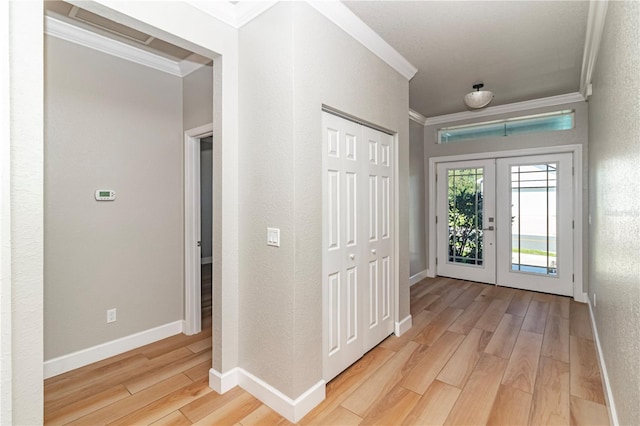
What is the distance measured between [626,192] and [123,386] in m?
3.38

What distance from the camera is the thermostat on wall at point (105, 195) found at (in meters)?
2.67

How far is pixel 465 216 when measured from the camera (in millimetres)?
5133

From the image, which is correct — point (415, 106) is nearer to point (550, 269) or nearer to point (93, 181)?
point (550, 269)

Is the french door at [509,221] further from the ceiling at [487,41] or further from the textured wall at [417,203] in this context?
the ceiling at [487,41]

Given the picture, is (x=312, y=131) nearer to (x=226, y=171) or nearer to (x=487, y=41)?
(x=226, y=171)

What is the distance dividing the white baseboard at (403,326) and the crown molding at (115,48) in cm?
325

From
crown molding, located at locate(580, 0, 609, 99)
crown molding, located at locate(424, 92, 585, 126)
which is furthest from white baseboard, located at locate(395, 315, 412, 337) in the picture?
crown molding, located at locate(424, 92, 585, 126)

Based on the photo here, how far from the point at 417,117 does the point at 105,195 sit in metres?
4.54

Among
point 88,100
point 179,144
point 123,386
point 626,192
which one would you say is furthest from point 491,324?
point 88,100

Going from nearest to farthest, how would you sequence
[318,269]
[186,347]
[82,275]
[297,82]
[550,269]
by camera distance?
[297,82]
[318,269]
[82,275]
[186,347]
[550,269]

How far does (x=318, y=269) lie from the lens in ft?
6.99

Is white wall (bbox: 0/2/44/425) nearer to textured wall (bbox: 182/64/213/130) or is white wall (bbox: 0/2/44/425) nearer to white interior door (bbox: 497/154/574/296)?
textured wall (bbox: 182/64/213/130)

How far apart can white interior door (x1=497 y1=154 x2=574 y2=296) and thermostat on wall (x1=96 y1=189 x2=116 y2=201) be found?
5.04 meters

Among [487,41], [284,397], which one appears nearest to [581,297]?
[487,41]
